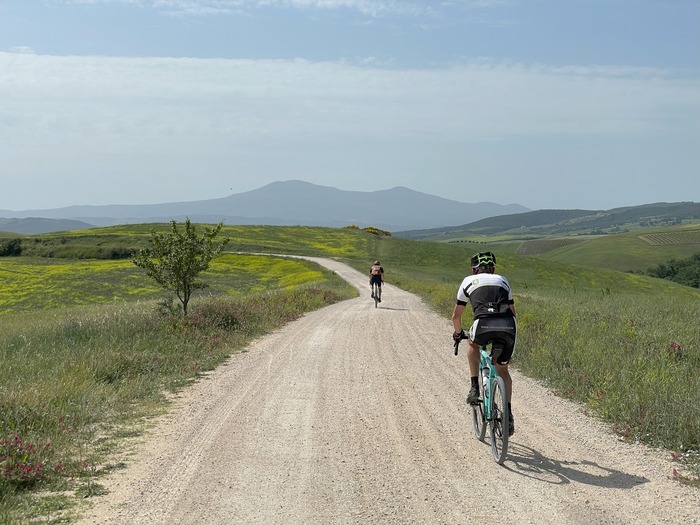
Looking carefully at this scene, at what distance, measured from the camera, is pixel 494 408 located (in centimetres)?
776

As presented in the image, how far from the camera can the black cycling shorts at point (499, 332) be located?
24.7 feet

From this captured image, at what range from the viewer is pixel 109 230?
345 feet

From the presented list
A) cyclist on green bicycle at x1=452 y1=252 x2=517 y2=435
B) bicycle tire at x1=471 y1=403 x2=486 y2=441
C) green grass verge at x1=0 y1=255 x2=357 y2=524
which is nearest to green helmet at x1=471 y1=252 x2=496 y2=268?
cyclist on green bicycle at x1=452 y1=252 x2=517 y2=435

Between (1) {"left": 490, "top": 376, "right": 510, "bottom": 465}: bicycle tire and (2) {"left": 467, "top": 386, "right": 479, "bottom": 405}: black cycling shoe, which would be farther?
(2) {"left": 467, "top": 386, "right": 479, "bottom": 405}: black cycling shoe

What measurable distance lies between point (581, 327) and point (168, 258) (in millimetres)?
12761

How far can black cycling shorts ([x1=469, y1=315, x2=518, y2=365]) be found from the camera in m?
7.52

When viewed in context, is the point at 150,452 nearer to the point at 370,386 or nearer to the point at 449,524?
the point at 449,524

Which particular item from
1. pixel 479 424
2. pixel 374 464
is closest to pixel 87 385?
pixel 374 464

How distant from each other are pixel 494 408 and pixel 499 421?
7.9 inches

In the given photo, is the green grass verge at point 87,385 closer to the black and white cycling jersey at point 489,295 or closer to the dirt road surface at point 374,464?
the dirt road surface at point 374,464

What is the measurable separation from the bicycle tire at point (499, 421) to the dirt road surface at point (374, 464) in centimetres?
18

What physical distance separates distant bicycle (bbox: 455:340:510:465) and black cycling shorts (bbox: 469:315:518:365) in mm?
64

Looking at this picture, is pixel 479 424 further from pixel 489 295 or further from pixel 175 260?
pixel 175 260

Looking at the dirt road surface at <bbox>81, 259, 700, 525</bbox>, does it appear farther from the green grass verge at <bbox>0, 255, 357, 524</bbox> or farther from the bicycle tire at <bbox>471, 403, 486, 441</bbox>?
the green grass verge at <bbox>0, 255, 357, 524</bbox>
